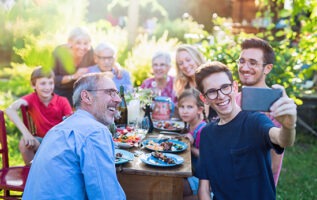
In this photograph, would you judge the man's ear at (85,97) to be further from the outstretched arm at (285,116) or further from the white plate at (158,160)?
the outstretched arm at (285,116)

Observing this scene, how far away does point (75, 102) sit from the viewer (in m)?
2.06

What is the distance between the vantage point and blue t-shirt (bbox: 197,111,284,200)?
2102 millimetres

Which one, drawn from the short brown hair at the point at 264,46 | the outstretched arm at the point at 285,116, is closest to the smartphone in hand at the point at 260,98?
the outstretched arm at the point at 285,116

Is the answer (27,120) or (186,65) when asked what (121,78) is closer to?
(186,65)

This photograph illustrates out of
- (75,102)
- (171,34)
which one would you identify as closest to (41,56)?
(75,102)

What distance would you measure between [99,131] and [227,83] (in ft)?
2.65

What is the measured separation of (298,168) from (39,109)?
10.4 ft

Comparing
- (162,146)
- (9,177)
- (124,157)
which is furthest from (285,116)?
(9,177)

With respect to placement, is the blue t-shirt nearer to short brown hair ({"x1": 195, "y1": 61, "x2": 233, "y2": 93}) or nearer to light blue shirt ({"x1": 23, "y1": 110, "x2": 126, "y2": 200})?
short brown hair ({"x1": 195, "y1": 61, "x2": 233, "y2": 93})

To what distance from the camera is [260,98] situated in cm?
150

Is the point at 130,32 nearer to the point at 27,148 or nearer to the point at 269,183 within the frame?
the point at 27,148

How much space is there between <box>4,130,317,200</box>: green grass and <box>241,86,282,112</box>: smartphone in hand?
2.86 m

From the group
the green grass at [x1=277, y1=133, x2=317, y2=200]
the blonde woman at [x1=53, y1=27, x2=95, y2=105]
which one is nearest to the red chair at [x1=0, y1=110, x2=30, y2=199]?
the blonde woman at [x1=53, y1=27, x2=95, y2=105]

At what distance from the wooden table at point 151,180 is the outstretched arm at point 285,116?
705 mm
